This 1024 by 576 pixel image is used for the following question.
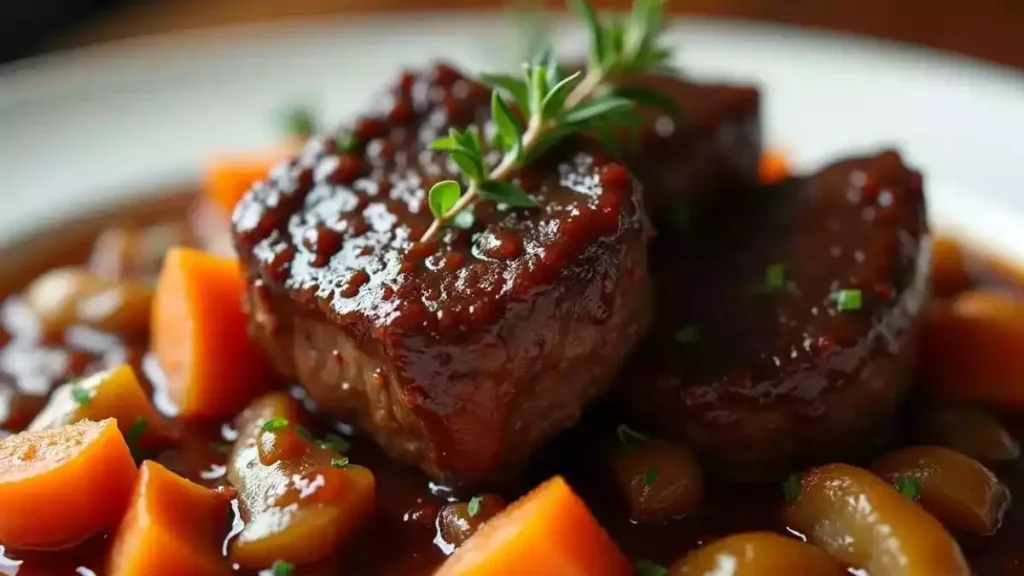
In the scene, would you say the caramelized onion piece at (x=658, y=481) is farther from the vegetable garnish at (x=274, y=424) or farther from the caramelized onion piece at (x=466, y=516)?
the vegetable garnish at (x=274, y=424)

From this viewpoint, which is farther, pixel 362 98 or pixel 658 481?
pixel 362 98

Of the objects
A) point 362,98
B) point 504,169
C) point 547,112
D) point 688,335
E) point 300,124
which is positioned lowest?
point 688,335

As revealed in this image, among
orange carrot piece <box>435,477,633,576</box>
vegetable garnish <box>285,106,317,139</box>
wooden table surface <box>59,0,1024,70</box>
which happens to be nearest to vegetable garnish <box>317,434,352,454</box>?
orange carrot piece <box>435,477,633,576</box>

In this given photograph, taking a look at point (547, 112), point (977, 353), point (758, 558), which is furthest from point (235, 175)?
point (977, 353)

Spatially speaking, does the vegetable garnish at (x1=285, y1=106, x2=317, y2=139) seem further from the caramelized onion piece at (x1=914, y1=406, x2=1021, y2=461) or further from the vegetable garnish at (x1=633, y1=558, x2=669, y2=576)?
the caramelized onion piece at (x1=914, y1=406, x2=1021, y2=461)

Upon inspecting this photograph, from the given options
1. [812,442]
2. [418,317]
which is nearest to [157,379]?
[418,317]

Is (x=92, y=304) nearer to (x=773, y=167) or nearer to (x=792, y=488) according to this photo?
(x=792, y=488)
